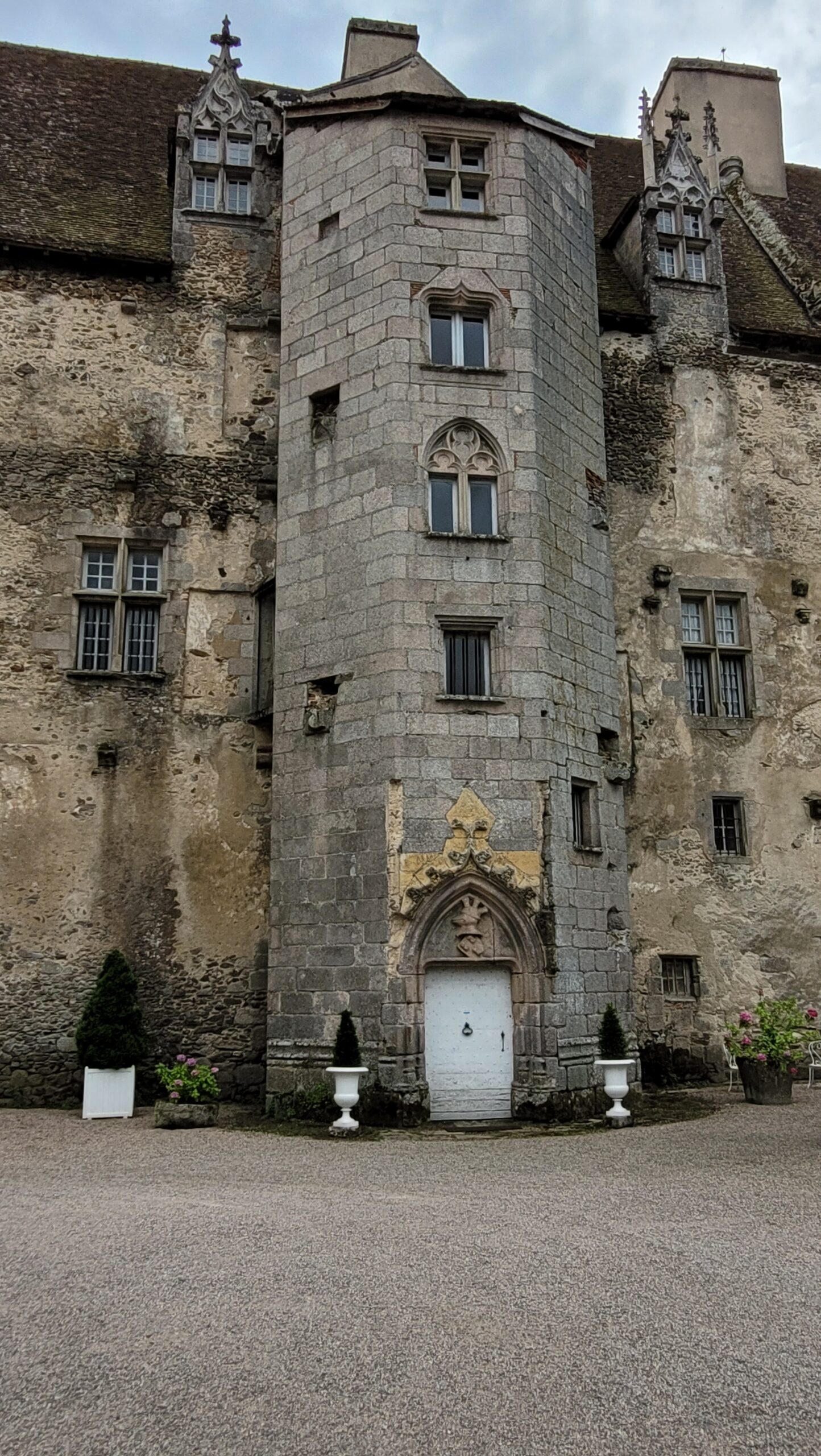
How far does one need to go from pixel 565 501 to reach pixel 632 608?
3.11 meters

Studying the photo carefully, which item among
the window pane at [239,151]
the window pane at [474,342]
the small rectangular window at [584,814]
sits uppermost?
the window pane at [239,151]

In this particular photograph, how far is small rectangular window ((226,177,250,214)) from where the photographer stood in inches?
664

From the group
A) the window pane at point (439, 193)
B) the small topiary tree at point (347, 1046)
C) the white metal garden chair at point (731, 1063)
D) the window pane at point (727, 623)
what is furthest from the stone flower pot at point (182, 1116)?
the window pane at point (439, 193)

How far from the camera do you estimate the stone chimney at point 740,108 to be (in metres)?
22.6

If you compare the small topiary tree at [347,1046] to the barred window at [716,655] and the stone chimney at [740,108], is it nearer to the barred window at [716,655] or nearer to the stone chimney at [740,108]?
the barred window at [716,655]

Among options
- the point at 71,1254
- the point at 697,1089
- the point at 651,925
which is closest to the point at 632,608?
the point at 651,925

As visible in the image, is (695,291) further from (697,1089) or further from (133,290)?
(697,1089)

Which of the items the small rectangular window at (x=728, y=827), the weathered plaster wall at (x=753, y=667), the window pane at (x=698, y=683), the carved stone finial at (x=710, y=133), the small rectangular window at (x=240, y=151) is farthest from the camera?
the carved stone finial at (x=710, y=133)

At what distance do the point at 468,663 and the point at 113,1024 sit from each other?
18.2 feet

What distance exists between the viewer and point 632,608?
16.6m

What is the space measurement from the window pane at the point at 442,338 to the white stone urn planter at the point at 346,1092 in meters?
7.99

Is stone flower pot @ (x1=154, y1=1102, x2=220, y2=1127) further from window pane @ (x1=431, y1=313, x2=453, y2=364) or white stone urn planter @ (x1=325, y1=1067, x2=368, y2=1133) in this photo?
window pane @ (x1=431, y1=313, x2=453, y2=364)

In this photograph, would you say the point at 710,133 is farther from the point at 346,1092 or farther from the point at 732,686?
the point at 346,1092

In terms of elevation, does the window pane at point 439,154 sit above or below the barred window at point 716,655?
above
